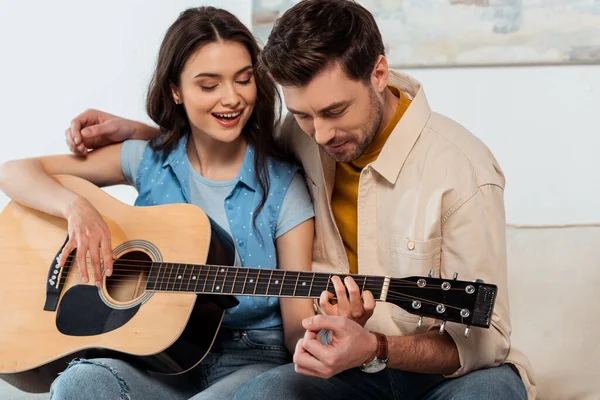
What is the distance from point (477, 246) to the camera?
68.9 inches

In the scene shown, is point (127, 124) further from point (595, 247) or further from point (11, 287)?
point (595, 247)

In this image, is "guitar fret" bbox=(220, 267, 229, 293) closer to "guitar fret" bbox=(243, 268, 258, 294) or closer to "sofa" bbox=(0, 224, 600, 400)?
"guitar fret" bbox=(243, 268, 258, 294)

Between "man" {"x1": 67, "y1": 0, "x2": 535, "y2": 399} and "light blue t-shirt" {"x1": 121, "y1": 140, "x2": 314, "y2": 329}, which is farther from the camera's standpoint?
"light blue t-shirt" {"x1": 121, "y1": 140, "x2": 314, "y2": 329}

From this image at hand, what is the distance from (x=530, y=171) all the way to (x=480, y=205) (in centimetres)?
105

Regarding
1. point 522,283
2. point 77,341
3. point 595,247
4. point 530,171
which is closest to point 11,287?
point 77,341

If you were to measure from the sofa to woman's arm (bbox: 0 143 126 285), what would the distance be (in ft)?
Result: 1.74

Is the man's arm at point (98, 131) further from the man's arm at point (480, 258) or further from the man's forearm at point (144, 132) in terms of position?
the man's arm at point (480, 258)

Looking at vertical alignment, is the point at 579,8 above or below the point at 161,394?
above

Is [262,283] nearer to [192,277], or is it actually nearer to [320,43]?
[192,277]

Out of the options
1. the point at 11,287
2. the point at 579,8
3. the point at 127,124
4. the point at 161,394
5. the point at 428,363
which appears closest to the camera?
the point at 428,363

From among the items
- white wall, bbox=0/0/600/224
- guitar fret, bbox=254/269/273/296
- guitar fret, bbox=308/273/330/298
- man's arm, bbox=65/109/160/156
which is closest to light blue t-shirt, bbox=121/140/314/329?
man's arm, bbox=65/109/160/156

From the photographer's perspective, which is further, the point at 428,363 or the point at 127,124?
the point at 127,124

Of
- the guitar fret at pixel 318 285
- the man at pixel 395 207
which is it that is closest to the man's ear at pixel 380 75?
the man at pixel 395 207

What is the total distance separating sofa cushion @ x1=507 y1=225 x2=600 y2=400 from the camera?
2.15 m
